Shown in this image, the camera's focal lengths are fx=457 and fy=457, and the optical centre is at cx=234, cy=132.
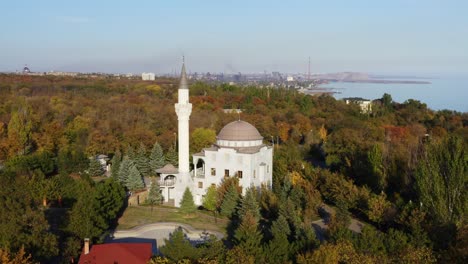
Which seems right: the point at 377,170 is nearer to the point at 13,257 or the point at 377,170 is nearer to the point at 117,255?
the point at 117,255

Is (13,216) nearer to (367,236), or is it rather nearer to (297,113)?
(367,236)

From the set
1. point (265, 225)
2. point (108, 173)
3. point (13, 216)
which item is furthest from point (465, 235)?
point (108, 173)

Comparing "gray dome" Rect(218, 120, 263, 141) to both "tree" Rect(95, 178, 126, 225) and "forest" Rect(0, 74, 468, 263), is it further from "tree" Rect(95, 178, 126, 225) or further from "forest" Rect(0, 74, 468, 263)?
"tree" Rect(95, 178, 126, 225)

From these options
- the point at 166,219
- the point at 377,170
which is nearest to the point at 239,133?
the point at 166,219

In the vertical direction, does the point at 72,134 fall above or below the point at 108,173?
above

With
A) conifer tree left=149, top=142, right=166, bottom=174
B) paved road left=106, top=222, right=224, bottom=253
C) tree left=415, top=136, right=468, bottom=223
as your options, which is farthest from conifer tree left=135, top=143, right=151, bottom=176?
tree left=415, top=136, right=468, bottom=223

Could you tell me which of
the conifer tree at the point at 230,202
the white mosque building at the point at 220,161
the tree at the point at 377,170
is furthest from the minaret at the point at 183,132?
the tree at the point at 377,170

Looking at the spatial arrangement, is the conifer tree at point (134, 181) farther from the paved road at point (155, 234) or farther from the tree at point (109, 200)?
the paved road at point (155, 234)
